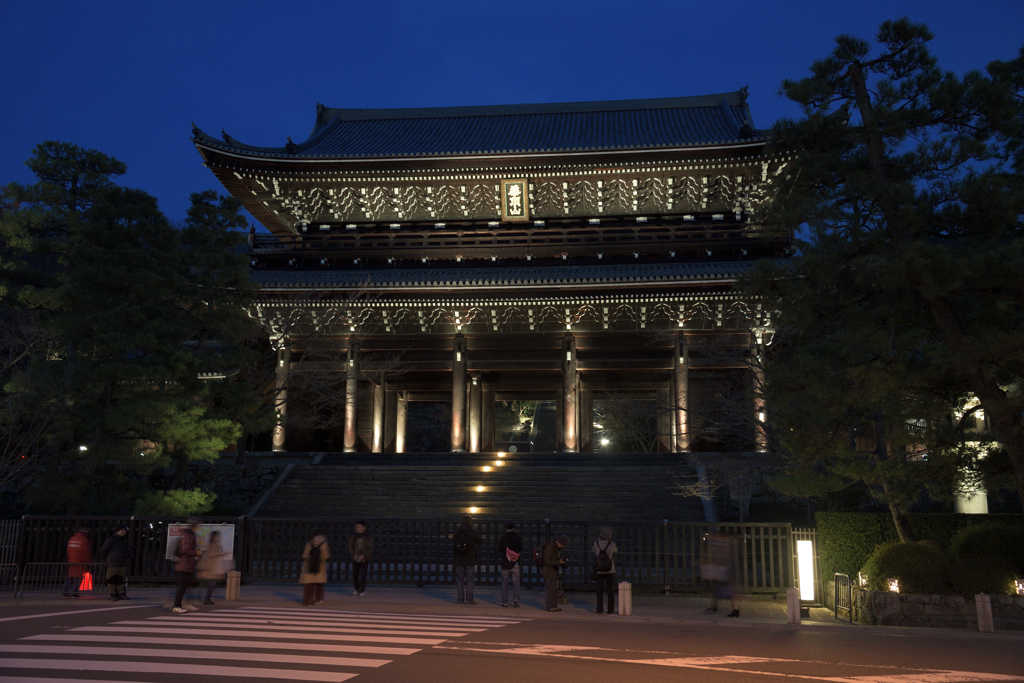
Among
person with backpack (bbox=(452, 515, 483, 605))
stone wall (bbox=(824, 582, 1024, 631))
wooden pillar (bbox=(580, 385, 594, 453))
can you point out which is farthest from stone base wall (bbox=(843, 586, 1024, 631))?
wooden pillar (bbox=(580, 385, 594, 453))

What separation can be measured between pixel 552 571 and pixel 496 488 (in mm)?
7606

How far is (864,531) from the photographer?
12359 mm

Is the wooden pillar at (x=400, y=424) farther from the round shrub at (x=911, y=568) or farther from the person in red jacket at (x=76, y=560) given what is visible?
the round shrub at (x=911, y=568)

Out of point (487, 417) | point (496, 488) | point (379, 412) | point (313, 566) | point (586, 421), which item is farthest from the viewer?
point (487, 417)

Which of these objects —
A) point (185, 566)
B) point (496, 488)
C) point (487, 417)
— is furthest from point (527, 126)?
point (185, 566)

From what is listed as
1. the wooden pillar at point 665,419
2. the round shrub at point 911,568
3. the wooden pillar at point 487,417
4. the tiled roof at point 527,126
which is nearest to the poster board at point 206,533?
the round shrub at point 911,568

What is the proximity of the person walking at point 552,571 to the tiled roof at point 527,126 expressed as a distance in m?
17.6

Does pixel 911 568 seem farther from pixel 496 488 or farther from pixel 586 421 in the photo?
pixel 586 421

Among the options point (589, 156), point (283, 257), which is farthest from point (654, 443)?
point (283, 257)

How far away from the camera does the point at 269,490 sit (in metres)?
19.3

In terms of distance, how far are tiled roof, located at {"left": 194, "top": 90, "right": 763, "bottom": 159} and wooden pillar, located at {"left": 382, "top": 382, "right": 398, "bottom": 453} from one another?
28.6 ft

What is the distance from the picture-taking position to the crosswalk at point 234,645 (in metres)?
6.63

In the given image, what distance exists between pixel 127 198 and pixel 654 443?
23977 millimetres

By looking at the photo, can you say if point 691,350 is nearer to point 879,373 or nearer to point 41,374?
point 879,373
